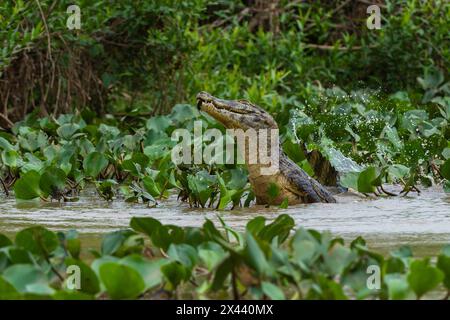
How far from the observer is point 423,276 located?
398 centimetres

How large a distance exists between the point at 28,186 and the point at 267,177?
1.65m

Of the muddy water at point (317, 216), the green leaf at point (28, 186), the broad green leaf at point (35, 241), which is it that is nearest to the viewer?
the broad green leaf at point (35, 241)

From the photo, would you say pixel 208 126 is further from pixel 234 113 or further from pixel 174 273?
pixel 174 273

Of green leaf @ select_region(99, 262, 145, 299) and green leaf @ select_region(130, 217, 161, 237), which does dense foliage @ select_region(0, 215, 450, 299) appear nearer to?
green leaf @ select_region(99, 262, 145, 299)

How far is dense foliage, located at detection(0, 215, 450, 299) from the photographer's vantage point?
396 cm

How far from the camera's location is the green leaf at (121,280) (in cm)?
388

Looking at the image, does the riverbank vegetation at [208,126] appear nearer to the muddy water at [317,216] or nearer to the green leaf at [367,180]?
the green leaf at [367,180]

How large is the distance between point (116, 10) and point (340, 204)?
14.8 ft

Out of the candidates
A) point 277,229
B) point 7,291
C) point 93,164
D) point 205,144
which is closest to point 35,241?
point 7,291

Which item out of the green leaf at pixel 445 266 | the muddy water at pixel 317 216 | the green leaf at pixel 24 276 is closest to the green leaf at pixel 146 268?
the green leaf at pixel 24 276

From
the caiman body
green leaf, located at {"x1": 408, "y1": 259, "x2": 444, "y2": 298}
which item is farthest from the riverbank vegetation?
the caiman body

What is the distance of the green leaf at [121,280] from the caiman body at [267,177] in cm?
361

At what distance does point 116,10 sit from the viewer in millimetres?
11211

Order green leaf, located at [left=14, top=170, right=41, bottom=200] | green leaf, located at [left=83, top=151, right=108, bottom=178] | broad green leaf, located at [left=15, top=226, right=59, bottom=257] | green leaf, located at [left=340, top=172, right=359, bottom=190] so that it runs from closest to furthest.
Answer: broad green leaf, located at [left=15, top=226, right=59, bottom=257] < green leaf, located at [left=14, top=170, right=41, bottom=200] < green leaf, located at [left=340, top=172, right=359, bottom=190] < green leaf, located at [left=83, top=151, right=108, bottom=178]
